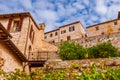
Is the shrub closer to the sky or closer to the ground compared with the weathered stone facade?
closer to the ground

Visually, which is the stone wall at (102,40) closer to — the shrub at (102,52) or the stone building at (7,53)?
the shrub at (102,52)

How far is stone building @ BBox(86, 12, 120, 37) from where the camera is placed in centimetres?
4728

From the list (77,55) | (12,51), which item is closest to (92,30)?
(77,55)

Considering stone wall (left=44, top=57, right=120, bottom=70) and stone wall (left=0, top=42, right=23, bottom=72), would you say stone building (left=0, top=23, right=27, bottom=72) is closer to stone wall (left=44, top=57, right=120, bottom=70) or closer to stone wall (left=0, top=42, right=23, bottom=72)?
stone wall (left=0, top=42, right=23, bottom=72)

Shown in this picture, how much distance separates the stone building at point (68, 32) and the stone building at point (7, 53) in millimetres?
33261

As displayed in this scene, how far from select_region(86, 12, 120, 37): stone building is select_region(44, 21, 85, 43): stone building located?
2.14 meters

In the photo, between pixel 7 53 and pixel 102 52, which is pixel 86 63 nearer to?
pixel 7 53

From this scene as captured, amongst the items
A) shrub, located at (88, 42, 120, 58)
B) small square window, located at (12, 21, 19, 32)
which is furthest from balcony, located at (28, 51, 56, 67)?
shrub, located at (88, 42, 120, 58)

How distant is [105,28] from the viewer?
48.2 metres

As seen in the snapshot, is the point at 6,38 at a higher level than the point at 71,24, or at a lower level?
lower

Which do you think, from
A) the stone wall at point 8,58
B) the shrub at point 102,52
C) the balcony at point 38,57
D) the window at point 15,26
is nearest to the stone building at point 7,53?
the stone wall at point 8,58

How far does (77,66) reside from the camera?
6.51 metres

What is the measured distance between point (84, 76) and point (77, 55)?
12487mm

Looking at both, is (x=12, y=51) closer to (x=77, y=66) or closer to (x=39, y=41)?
(x=77, y=66)
